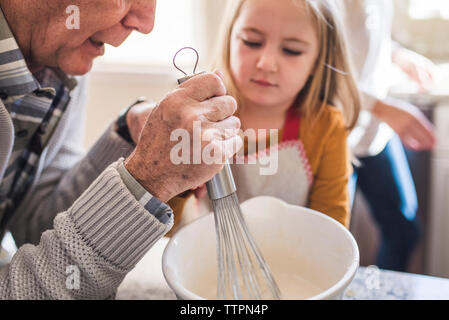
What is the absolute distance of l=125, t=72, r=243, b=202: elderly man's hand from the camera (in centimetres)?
36

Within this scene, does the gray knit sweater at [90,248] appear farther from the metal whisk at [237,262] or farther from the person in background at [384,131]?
the person in background at [384,131]

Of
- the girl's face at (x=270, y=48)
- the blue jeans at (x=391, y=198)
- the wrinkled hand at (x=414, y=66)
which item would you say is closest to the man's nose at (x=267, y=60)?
the girl's face at (x=270, y=48)

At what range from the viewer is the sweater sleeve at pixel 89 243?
39cm

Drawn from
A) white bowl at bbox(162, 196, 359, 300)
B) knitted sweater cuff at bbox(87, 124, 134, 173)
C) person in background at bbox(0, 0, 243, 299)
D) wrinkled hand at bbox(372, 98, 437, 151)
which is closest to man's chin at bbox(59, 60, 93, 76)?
person in background at bbox(0, 0, 243, 299)

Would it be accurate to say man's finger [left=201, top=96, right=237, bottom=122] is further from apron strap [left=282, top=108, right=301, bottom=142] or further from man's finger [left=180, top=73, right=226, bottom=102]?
apron strap [left=282, top=108, right=301, bottom=142]

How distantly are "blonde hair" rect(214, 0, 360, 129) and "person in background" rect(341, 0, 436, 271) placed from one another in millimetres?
34

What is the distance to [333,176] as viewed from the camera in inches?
22.4

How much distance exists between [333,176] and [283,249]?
15 cm

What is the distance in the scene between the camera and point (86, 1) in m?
0.41

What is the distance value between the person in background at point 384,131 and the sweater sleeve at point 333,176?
7 centimetres

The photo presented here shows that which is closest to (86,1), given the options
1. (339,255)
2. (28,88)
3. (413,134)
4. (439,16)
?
(28,88)

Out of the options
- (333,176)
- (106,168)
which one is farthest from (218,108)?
(333,176)

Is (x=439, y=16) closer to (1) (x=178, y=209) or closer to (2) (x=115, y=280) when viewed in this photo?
(1) (x=178, y=209)

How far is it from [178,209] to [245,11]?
9.2 inches
